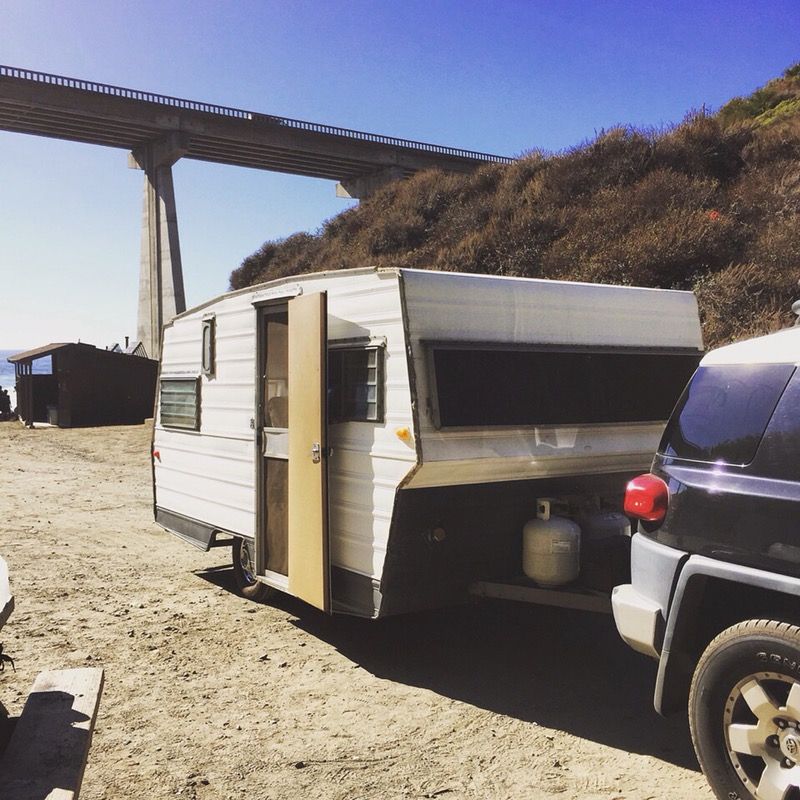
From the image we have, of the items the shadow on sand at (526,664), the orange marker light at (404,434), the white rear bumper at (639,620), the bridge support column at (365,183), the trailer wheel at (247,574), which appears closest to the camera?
the white rear bumper at (639,620)

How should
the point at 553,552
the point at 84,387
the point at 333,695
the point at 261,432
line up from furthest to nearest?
the point at 84,387 < the point at 261,432 < the point at 553,552 < the point at 333,695

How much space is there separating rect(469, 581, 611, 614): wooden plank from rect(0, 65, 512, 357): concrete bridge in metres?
35.6

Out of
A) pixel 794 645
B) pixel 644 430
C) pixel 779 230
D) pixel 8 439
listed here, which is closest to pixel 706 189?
pixel 779 230

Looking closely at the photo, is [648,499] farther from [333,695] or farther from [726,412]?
[333,695]

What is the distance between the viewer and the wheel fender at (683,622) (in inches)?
125

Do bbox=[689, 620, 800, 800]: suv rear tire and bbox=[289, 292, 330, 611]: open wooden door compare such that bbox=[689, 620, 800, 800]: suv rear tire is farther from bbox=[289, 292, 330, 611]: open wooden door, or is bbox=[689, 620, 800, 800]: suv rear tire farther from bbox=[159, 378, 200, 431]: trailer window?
bbox=[159, 378, 200, 431]: trailer window

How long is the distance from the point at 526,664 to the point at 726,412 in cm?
258

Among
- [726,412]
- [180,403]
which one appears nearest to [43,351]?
[180,403]

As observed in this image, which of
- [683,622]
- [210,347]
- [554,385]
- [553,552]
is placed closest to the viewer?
[683,622]

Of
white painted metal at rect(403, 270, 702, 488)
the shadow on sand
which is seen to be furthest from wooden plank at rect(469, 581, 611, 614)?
white painted metal at rect(403, 270, 702, 488)

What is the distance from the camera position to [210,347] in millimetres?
6992

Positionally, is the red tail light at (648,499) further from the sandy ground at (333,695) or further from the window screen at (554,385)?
the window screen at (554,385)

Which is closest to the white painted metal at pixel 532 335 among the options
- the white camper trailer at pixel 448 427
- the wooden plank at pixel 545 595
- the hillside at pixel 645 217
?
the white camper trailer at pixel 448 427

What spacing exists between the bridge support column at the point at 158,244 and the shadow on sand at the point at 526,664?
35781 millimetres
